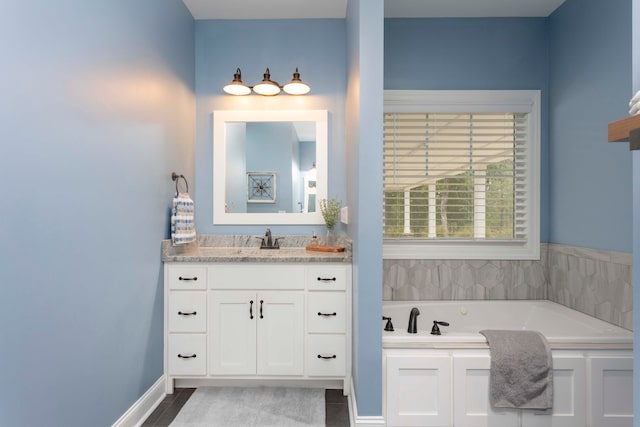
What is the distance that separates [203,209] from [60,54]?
1.74 m

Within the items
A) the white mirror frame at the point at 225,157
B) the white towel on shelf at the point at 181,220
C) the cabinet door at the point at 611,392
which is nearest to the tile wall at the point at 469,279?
the white mirror frame at the point at 225,157

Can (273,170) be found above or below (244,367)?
above

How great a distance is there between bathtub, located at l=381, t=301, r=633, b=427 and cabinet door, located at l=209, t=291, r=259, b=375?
946 millimetres

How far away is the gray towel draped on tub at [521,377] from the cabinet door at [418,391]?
0.26m

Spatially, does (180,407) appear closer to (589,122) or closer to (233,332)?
(233,332)

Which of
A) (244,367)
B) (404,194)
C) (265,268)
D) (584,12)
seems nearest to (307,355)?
(244,367)

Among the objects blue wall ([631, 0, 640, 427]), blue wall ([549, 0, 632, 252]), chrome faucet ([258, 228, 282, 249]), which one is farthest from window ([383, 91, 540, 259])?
blue wall ([631, 0, 640, 427])

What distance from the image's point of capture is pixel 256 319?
255 centimetres

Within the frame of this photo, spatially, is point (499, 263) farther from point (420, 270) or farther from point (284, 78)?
point (284, 78)

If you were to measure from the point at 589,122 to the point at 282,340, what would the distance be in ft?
8.51

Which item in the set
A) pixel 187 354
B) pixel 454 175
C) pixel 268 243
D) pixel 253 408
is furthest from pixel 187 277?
pixel 454 175

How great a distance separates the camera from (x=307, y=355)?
2547 mm

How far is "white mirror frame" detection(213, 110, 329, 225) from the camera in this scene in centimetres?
309

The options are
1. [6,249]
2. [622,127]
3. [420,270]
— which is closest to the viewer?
[622,127]
